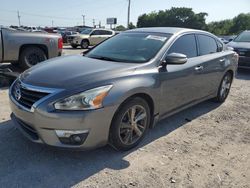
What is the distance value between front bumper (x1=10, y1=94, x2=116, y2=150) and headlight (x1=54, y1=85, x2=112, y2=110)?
61 millimetres

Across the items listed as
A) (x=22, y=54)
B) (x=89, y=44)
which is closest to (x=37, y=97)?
(x=22, y=54)

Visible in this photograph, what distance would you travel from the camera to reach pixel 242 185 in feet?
10.5

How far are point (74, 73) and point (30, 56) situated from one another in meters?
4.84

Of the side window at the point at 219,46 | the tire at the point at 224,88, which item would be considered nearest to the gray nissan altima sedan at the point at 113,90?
the side window at the point at 219,46

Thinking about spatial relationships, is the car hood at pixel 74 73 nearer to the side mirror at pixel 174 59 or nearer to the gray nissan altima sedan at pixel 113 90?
the gray nissan altima sedan at pixel 113 90

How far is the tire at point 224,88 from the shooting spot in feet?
19.6

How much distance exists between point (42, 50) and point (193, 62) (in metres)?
4.93

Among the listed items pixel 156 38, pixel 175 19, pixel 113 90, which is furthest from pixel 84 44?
pixel 175 19

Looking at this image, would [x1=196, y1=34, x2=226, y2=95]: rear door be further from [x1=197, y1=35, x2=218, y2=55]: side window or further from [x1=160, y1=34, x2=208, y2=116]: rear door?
[x1=160, y1=34, x2=208, y2=116]: rear door

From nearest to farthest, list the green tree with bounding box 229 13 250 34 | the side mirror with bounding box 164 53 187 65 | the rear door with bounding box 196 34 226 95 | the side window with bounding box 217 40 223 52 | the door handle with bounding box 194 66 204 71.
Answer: the side mirror with bounding box 164 53 187 65, the door handle with bounding box 194 66 204 71, the rear door with bounding box 196 34 226 95, the side window with bounding box 217 40 223 52, the green tree with bounding box 229 13 250 34

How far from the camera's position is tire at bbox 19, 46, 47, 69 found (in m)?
7.70

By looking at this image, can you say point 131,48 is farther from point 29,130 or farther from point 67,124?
point 29,130

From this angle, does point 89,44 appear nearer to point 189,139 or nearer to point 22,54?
point 22,54

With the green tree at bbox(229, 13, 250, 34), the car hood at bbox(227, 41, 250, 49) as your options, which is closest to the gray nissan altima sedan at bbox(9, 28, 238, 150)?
the car hood at bbox(227, 41, 250, 49)
